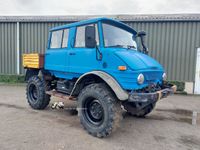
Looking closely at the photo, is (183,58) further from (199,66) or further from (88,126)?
(88,126)

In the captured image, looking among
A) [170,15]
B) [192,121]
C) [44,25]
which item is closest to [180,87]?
[170,15]

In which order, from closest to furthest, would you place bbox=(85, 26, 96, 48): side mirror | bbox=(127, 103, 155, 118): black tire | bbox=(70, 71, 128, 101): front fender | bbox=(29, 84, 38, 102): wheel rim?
bbox=(70, 71, 128, 101): front fender
bbox=(85, 26, 96, 48): side mirror
bbox=(127, 103, 155, 118): black tire
bbox=(29, 84, 38, 102): wheel rim

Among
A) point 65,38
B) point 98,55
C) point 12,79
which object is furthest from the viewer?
point 12,79

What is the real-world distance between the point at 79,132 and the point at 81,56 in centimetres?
171

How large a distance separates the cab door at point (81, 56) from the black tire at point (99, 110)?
19.4 inches

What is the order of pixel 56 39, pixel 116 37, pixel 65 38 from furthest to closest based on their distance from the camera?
pixel 56 39
pixel 65 38
pixel 116 37

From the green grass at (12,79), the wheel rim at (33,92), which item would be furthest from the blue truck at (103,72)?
the green grass at (12,79)

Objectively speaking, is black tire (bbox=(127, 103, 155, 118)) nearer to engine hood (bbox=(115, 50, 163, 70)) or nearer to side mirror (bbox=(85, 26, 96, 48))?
engine hood (bbox=(115, 50, 163, 70))

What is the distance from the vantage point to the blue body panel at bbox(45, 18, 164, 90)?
11.6 ft

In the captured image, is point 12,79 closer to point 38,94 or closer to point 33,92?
point 33,92

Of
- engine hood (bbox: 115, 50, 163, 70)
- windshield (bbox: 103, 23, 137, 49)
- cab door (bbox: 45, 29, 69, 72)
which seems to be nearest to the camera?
engine hood (bbox: 115, 50, 163, 70)

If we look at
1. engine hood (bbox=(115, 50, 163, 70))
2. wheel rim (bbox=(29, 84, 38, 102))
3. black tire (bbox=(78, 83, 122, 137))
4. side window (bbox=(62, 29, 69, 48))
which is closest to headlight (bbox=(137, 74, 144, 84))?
engine hood (bbox=(115, 50, 163, 70))

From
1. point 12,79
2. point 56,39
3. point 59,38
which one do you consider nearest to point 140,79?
point 59,38

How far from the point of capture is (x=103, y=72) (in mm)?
3814
